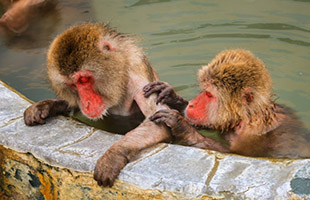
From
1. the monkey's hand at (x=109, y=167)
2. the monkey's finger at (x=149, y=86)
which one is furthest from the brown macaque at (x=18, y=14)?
the monkey's hand at (x=109, y=167)

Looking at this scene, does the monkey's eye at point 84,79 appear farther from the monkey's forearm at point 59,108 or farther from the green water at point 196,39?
the green water at point 196,39

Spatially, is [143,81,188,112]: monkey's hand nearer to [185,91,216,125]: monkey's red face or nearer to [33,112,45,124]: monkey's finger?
[185,91,216,125]: monkey's red face

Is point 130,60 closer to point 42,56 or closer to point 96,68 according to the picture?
point 96,68

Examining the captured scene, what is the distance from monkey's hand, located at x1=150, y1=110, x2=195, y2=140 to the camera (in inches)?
150

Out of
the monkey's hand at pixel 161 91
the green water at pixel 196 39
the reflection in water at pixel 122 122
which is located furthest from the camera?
the green water at pixel 196 39

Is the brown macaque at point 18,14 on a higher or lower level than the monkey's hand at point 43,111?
higher

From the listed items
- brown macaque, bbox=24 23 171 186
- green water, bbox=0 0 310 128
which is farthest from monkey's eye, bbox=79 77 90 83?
green water, bbox=0 0 310 128

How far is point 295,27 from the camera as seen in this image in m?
7.41

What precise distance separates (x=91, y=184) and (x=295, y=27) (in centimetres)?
532

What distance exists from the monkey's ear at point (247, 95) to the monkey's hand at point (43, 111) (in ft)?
5.74

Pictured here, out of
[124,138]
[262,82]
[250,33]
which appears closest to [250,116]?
[262,82]

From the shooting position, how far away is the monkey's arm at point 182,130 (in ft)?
12.6

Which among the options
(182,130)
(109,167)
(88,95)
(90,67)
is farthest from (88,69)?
(109,167)

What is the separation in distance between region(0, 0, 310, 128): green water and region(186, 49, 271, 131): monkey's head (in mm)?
1445
